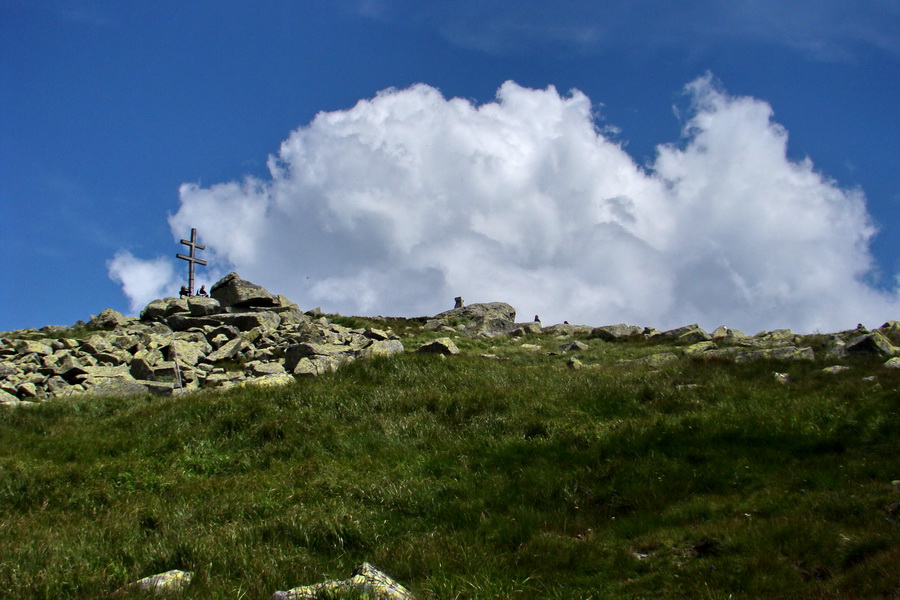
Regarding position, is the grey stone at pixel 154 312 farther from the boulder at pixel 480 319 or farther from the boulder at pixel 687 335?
the boulder at pixel 687 335

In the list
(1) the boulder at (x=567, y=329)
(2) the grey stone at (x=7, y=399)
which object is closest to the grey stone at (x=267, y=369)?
(2) the grey stone at (x=7, y=399)

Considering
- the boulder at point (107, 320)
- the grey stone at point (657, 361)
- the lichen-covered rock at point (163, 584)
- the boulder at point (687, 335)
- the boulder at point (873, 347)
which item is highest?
the boulder at point (107, 320)

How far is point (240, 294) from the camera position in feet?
113

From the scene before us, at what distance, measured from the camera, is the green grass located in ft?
20.8

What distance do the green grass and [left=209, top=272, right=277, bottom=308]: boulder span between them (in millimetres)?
19107

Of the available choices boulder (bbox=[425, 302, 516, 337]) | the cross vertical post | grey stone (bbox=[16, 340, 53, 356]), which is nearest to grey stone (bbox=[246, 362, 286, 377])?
grey stone (bbox=[16, 340, 53, 356])

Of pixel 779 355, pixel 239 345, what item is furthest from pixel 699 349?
pixel 239 345

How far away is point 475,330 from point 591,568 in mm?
28473

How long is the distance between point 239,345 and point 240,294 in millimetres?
8707

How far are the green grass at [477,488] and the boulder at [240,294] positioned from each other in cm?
1911

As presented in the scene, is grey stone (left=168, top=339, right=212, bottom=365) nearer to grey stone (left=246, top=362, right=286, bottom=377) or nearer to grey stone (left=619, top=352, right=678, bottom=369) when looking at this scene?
grey stone (left=246, top=362, right=286, bottom=377)

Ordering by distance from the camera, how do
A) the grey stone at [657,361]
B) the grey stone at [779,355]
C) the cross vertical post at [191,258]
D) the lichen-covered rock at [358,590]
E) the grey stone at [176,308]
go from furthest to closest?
1. the cross vertical post at [191,258]
2. the grey stone at [176,308]
3. the grey stone at [657,361]
4. the grey stone at [779,355]
5. the lichen-covered rock at [358,590]

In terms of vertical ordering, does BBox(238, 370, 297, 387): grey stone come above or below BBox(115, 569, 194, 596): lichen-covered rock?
above

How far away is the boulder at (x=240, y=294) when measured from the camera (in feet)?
113
